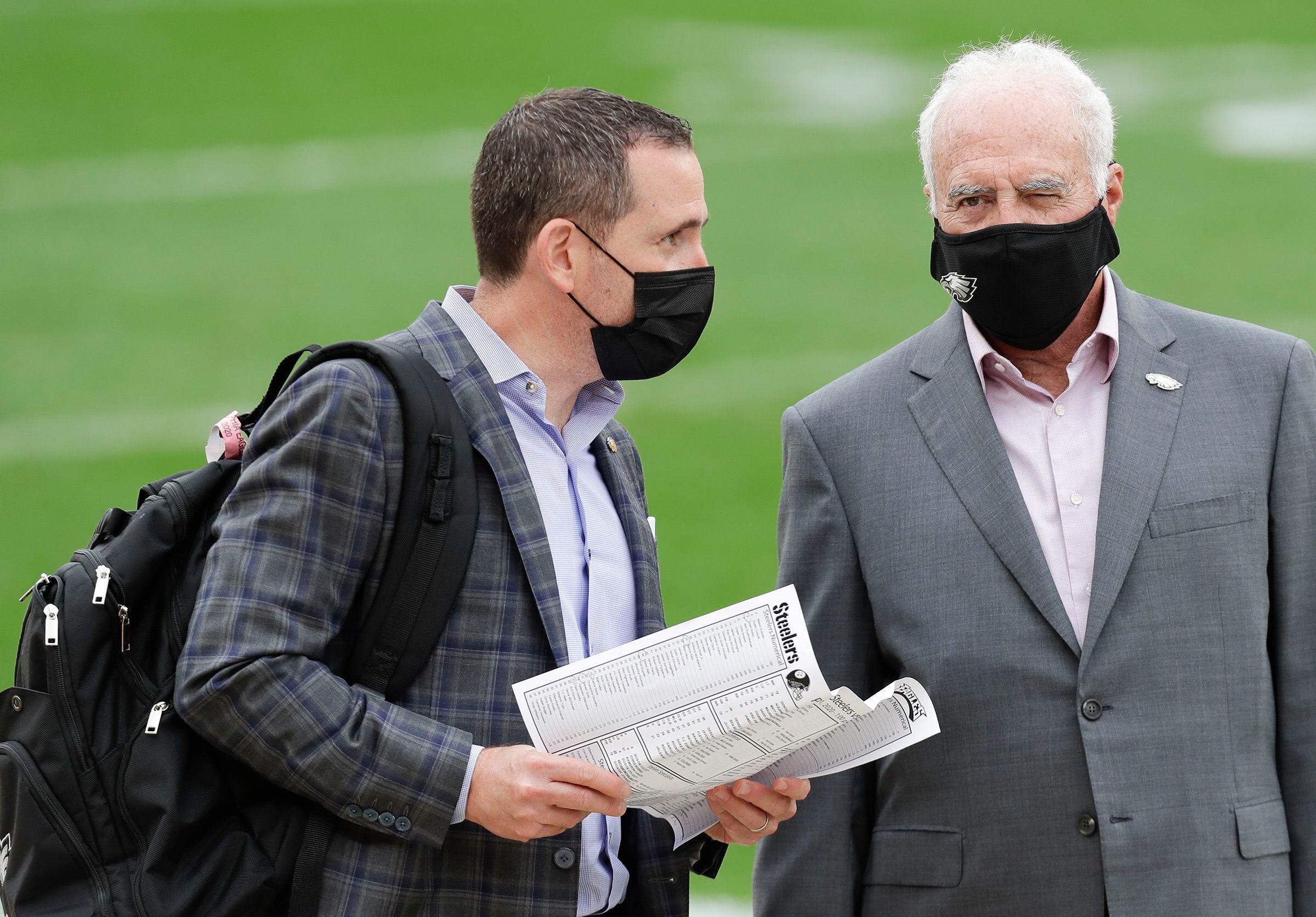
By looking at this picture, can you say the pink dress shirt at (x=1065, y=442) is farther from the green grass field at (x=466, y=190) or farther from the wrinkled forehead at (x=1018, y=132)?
the green grass field at (x=466, y=190)

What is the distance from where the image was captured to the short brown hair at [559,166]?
2162 millimetres

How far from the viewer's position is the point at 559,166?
7.11ft

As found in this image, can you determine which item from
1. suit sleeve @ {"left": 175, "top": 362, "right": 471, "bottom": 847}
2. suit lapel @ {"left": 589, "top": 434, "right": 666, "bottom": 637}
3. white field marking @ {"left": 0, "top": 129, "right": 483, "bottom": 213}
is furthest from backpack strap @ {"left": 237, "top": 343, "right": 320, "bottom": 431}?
white field marking @ {"left": 0, "top": 129, "right": 483, "bottom": 213}

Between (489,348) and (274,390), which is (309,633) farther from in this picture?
(489,348)

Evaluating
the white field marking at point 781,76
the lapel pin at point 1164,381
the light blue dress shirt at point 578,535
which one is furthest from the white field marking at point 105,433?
the lapel pin at point 1164,381

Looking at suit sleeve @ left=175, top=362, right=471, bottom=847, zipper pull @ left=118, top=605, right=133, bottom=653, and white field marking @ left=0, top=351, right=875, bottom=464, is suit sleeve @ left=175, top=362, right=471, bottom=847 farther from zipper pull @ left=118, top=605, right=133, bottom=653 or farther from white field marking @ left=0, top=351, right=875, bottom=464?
white field marking @ left=0, top=351, right=875, bottom=464

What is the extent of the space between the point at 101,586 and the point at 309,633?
238 mm

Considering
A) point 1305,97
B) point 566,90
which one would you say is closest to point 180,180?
point 1305,97

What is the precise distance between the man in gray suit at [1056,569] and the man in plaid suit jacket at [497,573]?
0.24 metres

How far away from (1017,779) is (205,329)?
315 inches

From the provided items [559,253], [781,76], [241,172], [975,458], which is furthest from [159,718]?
[781,76]

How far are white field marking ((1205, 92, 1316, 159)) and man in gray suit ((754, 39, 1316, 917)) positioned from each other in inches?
335

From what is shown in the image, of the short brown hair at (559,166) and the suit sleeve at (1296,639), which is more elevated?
the short brown hair at (559,166)

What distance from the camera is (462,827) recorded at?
1965 mm
